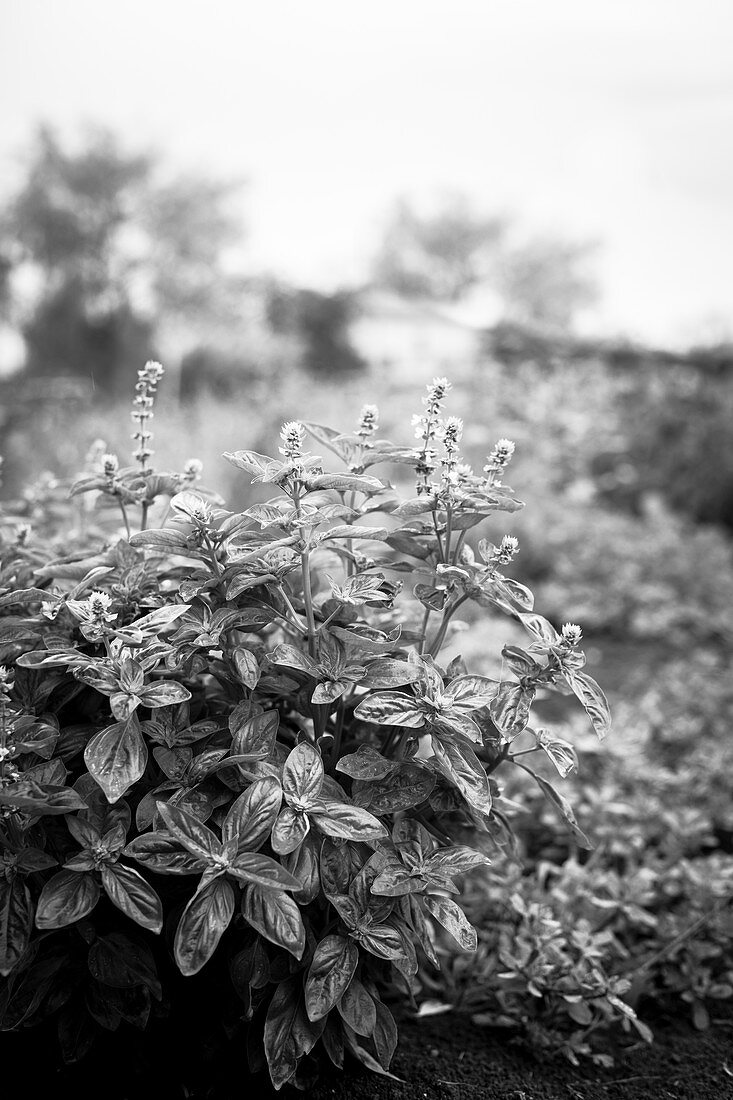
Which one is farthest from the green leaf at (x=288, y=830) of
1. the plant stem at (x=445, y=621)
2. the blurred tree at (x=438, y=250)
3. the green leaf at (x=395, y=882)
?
the blurred tree at (x=438, y=250)

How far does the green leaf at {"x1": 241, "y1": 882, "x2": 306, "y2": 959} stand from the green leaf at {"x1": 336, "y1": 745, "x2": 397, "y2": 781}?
156 mm

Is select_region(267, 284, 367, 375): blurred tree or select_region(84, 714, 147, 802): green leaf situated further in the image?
select_region(267, 284, 367, 375): blurred tree

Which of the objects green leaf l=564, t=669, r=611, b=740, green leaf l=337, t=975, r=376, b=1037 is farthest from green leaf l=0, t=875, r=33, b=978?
green leaf l=564, t=669, r=611, b=740

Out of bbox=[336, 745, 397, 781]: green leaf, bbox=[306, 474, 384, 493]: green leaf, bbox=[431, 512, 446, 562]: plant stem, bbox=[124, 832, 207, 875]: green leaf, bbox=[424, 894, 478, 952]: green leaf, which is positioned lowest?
bbox=[424, 894, 478, 952]: green leaf

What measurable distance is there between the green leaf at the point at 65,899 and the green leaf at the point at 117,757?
11 centimetres

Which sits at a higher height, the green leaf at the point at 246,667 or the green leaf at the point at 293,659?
the green leaf at the point at 293,659

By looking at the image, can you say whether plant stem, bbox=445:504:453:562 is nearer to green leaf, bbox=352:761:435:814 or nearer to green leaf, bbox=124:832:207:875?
green leaf, bbox=352:761:435:814

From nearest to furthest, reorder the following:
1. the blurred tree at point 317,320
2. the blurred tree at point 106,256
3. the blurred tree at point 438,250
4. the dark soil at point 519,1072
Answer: the dark soil at point 519,1072, the blurred tree at point 317,320, the blurred tree at point 106,256, the blurred tree at point 438,250

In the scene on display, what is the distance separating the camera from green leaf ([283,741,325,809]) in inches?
36.3

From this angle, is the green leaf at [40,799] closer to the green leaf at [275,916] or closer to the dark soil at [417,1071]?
the green leaf at [275,916]

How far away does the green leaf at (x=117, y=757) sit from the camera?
88 centimetres

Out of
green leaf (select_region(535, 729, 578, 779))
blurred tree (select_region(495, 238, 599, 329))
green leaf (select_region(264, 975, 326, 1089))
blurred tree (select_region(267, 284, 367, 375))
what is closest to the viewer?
green leaf (select_region(264, 975, 326, 1089))

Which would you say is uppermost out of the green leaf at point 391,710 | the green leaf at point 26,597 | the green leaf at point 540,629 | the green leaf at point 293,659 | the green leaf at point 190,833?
the green leaf at point 540,629

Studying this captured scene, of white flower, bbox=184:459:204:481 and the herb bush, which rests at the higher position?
white flower, bbox=184:459:204:481
